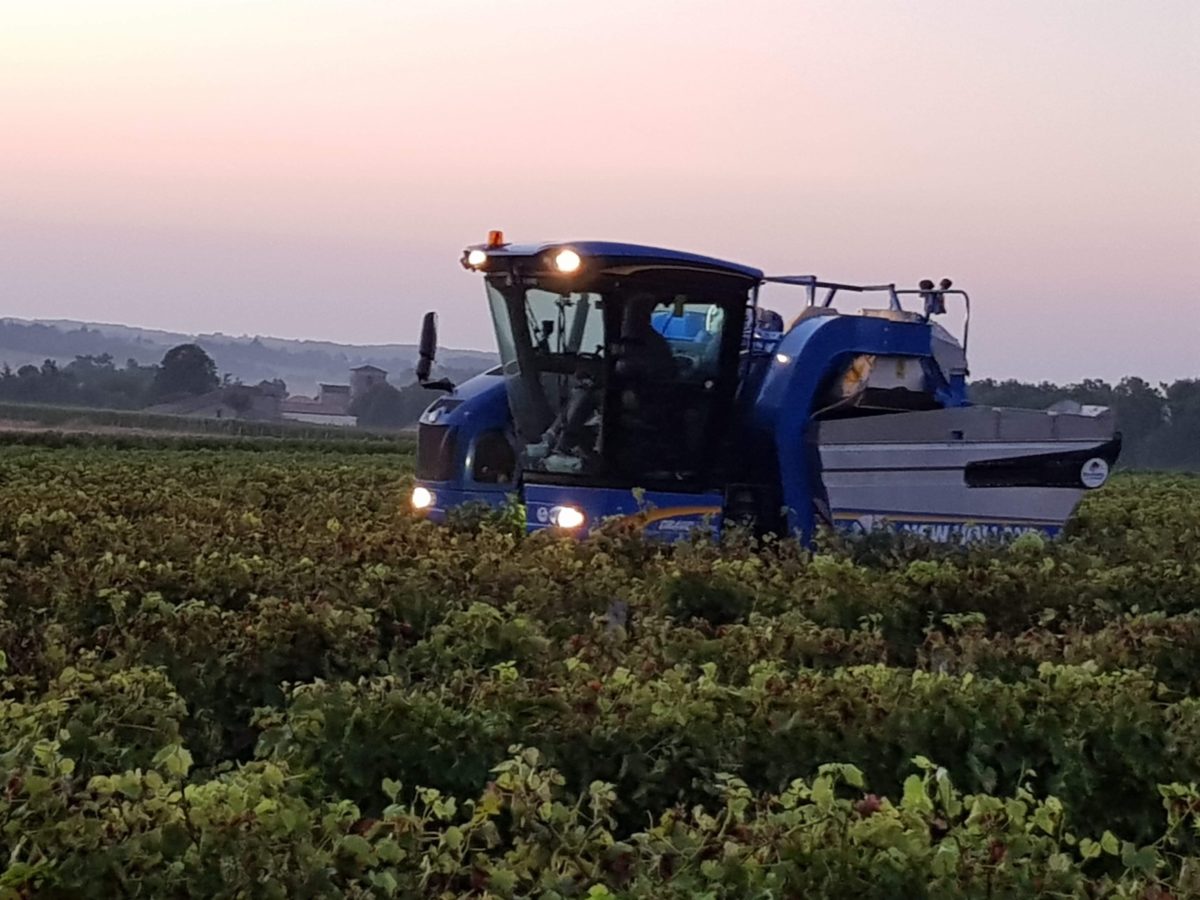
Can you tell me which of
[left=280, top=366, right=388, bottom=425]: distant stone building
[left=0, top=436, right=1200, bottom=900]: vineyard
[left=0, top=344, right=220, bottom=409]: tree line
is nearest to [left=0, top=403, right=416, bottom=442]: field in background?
[left=280, top=366, right=388, bottom=425]: distant stone building

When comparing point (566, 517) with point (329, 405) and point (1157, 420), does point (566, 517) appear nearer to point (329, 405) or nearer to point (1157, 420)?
point (1157, 420)

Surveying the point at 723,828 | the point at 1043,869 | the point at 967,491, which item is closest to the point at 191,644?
the point at 723,828

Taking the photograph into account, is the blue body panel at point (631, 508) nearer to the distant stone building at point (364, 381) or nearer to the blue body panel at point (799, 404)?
the blue body panel at point (799, 404)

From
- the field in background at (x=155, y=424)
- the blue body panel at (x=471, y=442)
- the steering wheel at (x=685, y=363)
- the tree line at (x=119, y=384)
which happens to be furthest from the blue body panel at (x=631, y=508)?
the tree line at (x=119, y=384)

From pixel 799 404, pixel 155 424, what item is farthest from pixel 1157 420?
pixel 799 404

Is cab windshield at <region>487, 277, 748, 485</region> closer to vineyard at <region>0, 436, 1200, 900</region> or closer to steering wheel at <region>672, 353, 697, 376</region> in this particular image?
steering wheel at <region>672, 353, 697, 376</region>

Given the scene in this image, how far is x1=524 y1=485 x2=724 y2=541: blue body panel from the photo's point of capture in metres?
10.8

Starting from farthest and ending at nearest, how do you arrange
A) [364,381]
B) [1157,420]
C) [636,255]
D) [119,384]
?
[119,384]
[364,381]
[1157,420]
[636,255]

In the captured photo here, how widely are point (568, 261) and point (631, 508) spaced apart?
162 centimetres

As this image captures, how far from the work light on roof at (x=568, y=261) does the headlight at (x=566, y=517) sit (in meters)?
1.52

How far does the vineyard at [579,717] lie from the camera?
12.0ft

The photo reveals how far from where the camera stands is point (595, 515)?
1078 cm

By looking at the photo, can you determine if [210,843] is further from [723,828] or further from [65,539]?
[65,539]

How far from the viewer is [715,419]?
37.1 ft
